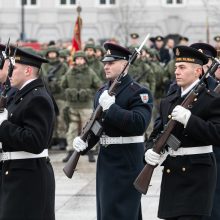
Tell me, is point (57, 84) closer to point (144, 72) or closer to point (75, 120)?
point (75, 120)

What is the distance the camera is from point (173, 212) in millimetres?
6809

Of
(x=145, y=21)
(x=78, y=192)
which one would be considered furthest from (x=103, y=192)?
(x=145, y=21)

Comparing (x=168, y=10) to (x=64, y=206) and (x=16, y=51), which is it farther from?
(x=16, y=51)

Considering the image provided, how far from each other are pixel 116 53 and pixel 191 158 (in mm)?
1642

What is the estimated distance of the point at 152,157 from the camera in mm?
6773

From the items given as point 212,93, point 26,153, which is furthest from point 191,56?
point 26,153

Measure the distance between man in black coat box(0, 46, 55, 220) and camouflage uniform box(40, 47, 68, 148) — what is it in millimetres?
9080

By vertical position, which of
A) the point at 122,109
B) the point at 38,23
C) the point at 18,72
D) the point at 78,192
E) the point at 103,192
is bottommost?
the point at 38,23

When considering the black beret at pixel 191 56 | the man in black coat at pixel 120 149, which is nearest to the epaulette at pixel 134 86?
the man in black coat at pixel 120 149

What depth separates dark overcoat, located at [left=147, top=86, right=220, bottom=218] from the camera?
679 cm

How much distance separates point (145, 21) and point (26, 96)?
36.6 m

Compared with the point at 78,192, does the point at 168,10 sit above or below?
below

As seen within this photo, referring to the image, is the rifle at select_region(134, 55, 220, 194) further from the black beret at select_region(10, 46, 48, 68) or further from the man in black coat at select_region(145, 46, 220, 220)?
the black beret at select_region(10, 46, 48, 68)

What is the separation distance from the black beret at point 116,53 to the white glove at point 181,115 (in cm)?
150
